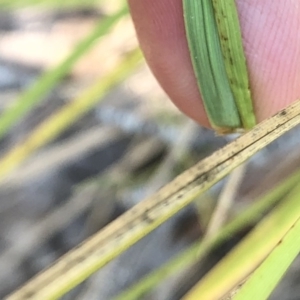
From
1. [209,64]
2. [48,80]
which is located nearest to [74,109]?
[48,80]

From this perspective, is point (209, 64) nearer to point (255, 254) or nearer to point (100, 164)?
point (255, 254)

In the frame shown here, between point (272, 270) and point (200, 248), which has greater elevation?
point (272, 270)

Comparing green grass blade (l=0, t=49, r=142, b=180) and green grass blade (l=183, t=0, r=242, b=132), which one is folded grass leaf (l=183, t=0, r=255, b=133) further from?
green grass blade (l=0, t=49, r=142, b=180)

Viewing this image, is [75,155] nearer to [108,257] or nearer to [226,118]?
[226,118]

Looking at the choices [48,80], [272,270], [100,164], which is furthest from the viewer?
[100,164]

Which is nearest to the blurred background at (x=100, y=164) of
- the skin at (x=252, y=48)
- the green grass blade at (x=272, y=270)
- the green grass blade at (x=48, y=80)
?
the green grass blade at (x=48, y=80)

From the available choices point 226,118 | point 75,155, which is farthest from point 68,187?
point 226,118

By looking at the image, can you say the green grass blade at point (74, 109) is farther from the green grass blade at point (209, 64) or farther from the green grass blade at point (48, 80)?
the green grass blade at point (209, 64)
